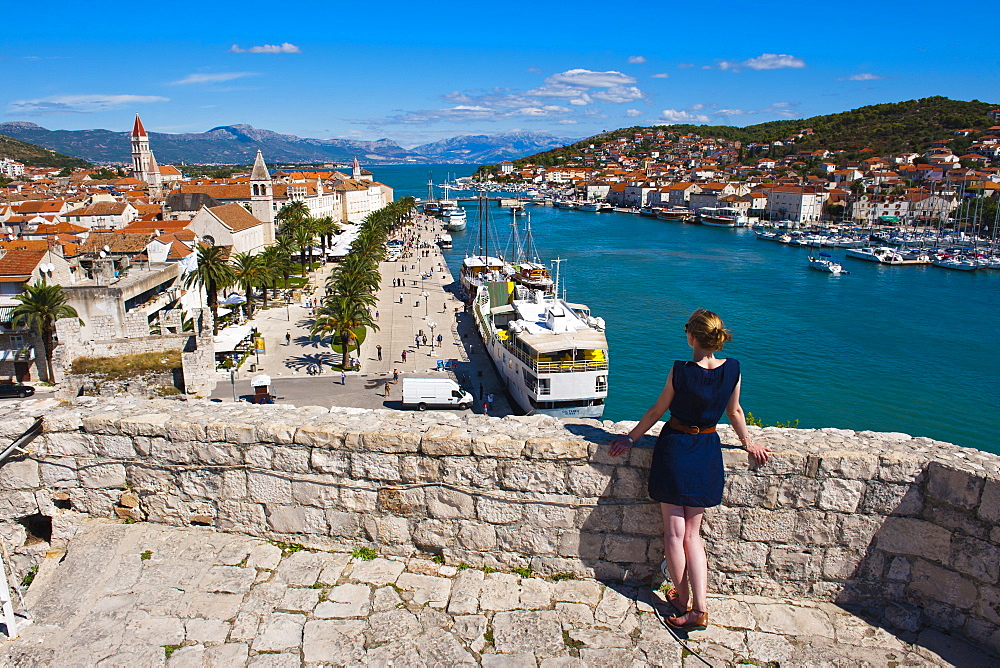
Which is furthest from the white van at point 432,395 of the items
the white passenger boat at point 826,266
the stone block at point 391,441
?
the white passenger boat at point 826,266

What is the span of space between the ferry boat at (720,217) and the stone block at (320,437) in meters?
115

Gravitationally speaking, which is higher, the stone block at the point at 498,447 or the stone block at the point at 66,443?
the stone block at the point at 498,447

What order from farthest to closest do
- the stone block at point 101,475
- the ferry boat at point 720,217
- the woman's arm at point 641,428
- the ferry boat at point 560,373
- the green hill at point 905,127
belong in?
the green hill at point 905,127 → the ferry boat at point 720,217 → the ferry boat at point 560,373 → the stone block at point 101,475 → the woman's arm at point 641,428

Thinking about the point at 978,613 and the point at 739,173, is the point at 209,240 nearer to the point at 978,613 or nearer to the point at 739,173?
the point at 978,613

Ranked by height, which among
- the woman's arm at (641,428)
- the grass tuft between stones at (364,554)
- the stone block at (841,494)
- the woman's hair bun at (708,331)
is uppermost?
the woman's hair bun at (708,331)

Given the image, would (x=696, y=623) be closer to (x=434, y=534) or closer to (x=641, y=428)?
(x=641, y=428)

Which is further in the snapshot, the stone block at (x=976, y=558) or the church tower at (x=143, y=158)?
the church tower at (x=143, y=158)

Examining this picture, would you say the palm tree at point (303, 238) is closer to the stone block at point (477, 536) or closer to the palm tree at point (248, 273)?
the palm tree at point (248, 273)

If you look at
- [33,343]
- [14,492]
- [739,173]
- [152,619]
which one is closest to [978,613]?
[152,619]

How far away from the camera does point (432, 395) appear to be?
22.5 metres

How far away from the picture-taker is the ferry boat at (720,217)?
363 feet

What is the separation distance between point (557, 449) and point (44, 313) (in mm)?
23876

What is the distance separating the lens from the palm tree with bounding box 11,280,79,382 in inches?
848

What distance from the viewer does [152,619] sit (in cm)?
354
